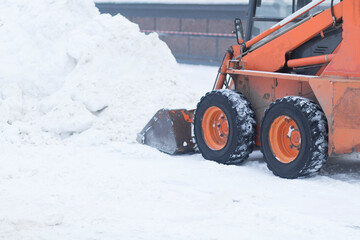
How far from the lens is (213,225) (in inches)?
204

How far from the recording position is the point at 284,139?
7105 mm

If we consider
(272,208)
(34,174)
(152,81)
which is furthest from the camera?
(152,81)

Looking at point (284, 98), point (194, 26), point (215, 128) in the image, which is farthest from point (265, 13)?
point (194, 26)

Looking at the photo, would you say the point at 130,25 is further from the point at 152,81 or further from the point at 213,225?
the point at 213,225

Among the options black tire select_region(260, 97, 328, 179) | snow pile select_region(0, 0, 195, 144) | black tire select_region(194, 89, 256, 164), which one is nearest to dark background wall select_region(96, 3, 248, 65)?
snow pile select_region(0, 0, 195, 144)

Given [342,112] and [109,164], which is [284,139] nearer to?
[342,112]

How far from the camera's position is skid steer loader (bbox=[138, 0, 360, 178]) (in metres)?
6.53

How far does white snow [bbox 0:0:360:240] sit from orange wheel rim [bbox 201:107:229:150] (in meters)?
0.33

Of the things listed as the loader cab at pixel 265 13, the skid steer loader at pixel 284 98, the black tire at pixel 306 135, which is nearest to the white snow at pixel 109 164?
the black tire at pixel 306 135

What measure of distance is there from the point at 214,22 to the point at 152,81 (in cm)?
1362

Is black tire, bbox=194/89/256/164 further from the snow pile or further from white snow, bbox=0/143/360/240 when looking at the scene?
the snow pile

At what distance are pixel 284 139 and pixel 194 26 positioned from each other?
57.2 feet

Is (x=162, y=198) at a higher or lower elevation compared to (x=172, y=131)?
lower

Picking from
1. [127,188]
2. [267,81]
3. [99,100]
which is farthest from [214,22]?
[127,188]
